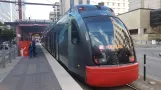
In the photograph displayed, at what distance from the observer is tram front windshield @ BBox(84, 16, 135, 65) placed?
7.56 m

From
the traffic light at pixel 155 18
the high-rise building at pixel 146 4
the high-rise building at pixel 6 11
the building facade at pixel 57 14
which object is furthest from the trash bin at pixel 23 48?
the high-rise building at pixel 6 11

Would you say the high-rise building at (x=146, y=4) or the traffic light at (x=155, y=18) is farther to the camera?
the high-rise building at (x=146, y=4)

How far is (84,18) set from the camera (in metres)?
8.47

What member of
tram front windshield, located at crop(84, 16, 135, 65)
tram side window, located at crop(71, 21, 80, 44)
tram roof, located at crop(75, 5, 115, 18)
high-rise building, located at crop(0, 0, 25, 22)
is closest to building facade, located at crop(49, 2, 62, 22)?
tram roof, located at crop(75, 5, 115, 18)

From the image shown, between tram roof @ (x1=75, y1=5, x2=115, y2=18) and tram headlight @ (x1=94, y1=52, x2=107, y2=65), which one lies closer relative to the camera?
tram headlight @ (x1=94, y1=52, x2=107, y2=65)

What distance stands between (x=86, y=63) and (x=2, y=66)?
6.90 meters

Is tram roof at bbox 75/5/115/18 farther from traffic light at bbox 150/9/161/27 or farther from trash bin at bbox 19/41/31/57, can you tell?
traffic light at bbox 150/9/161/27

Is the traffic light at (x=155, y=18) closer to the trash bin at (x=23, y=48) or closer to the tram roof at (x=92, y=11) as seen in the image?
the trash bin at (x=23, y=48)

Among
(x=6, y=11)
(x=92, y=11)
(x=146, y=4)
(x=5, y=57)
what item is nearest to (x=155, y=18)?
(x=146, y=4)

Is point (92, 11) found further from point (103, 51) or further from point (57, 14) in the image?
point (57, 14)

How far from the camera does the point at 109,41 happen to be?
774 cm

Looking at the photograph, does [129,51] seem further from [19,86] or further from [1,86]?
[1,86]

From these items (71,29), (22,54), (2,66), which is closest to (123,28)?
(71,29)

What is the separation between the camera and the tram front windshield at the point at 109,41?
24.8ft
